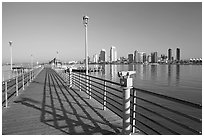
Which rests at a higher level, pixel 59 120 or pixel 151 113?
pixel 59 120

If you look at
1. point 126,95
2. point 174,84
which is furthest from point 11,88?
point 174,84

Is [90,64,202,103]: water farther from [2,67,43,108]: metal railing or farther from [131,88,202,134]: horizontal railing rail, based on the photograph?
[2,67,43,108]: metal railing

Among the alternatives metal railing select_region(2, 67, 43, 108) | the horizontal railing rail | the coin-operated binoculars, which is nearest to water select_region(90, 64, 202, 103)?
the horizontal railing rail

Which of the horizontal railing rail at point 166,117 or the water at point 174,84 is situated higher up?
the horizontal railing rail at point 166,117

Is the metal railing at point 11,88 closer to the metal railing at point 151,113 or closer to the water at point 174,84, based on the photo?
the metal railing at point 151,113

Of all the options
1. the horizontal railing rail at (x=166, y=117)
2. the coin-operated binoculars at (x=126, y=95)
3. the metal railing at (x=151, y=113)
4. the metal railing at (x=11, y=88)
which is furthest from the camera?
the metal railing at (x=11, y=88)

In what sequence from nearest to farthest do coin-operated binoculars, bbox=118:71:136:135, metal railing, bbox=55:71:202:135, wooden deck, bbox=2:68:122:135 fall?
metal railing, bbox=55:71:202:135
coin-operated binoculars, bbox=118:71:136:135
wooden deck, bbox=2:68:122:135

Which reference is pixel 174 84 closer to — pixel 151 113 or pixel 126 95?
pixel 151 113

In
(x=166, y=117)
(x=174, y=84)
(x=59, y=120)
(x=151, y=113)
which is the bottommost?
(x=174, y=84)

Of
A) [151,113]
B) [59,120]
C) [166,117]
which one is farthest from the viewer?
[151,113]

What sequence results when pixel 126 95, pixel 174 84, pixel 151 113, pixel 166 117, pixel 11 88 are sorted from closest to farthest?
1. pixel 166 117
2. pixel 126 95
3. pixel 11 88
4. pixel 151 113
5. pixel 174 84

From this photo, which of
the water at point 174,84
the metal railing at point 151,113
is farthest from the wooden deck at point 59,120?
the water at point 174,84

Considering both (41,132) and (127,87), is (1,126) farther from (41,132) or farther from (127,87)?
(127,87)

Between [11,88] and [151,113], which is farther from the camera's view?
[151,113]
